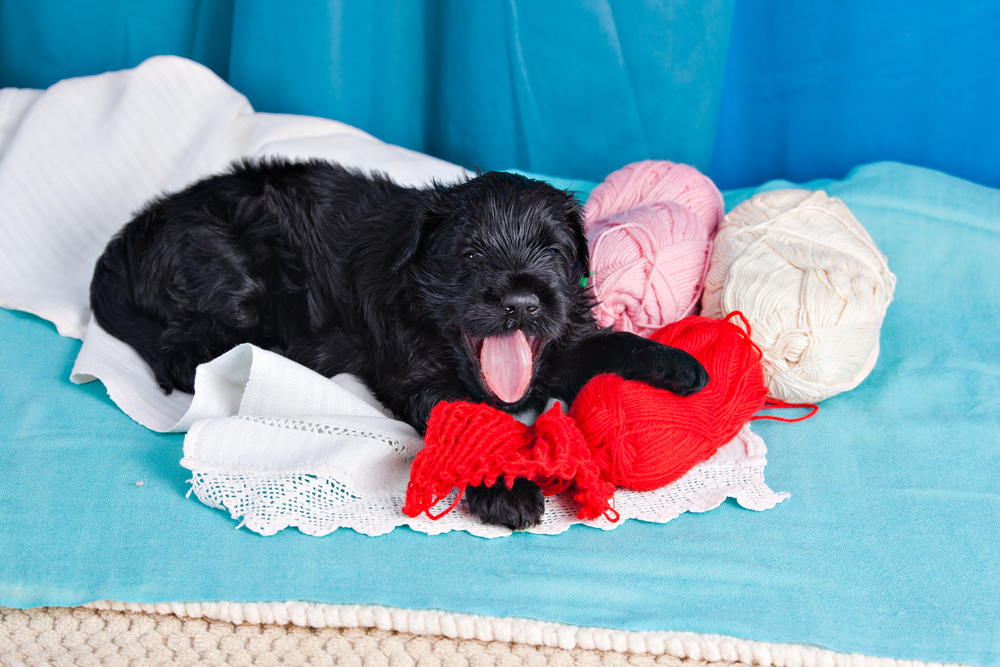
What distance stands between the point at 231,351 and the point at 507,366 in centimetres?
78

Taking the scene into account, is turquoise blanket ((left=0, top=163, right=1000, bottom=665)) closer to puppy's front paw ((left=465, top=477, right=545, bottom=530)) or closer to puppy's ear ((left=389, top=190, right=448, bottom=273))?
puppy's front paw ((left=465, top=477, right=545, bottom=530))

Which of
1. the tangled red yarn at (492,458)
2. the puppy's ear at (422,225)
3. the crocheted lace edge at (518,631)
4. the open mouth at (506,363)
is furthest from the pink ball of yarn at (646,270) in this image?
the crocheted lace edge at (518,631)

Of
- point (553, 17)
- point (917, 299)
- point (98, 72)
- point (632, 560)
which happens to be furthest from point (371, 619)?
point (98, 72)

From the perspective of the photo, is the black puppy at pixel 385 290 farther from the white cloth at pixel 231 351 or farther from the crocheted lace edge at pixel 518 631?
the crocheted lace edge at pixel 518 631

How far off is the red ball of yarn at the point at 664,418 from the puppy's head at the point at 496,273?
20 centimetres

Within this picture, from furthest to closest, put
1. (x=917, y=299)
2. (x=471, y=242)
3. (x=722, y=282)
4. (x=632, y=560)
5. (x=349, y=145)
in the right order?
(x=349, y=145) → (x=917, y=299) → (x=722, y=282) → (x=471, y=242) → (x=632, y=560)

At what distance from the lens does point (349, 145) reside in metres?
3.25

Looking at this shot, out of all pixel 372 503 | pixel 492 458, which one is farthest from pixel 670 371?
pixel 372 503

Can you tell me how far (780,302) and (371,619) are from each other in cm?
155

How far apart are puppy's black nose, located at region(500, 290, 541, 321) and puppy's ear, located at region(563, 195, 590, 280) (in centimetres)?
35

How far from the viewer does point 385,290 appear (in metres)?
2.26

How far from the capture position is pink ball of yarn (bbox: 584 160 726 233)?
9.52 feet

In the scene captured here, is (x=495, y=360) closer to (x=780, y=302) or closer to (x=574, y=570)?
(x=574, y=570)

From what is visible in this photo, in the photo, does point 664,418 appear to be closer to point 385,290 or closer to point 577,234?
point 577,234
